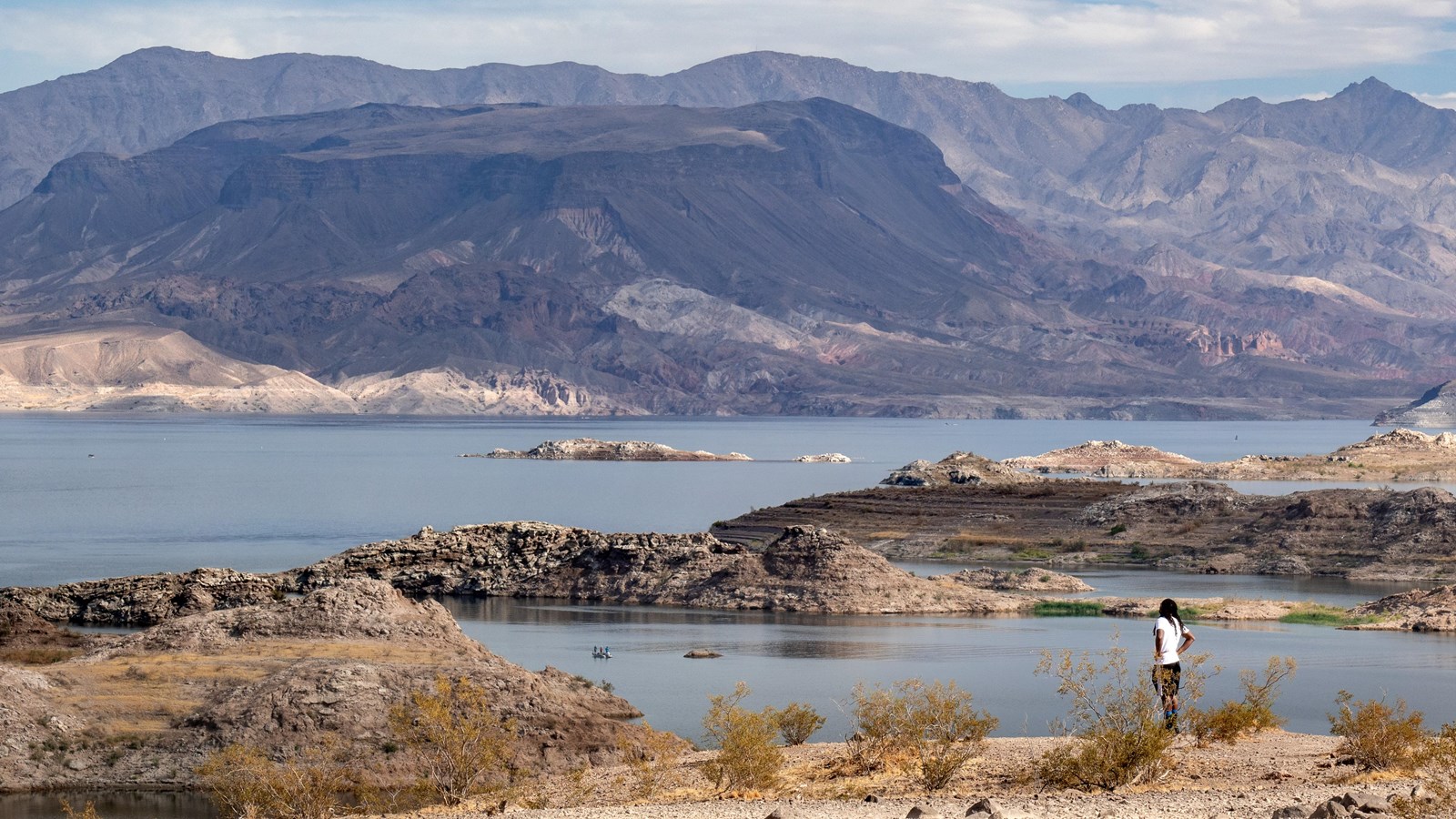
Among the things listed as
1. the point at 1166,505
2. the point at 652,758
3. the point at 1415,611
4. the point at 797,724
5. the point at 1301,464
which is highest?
the point at 1301,464

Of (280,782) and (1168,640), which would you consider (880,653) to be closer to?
A: (1168,640)

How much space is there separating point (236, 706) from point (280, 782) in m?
5.46

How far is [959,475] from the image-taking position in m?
105

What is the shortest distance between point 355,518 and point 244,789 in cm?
8795

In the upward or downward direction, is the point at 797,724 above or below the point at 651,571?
below

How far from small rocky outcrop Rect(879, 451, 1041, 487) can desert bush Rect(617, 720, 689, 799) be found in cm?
7030

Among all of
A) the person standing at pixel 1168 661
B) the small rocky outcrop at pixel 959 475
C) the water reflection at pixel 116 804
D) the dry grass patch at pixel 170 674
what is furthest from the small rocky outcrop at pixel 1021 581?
the water reflection at pixel 116 804

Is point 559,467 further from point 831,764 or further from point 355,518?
point 831,764

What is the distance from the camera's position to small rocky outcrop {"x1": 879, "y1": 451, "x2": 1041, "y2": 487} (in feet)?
340

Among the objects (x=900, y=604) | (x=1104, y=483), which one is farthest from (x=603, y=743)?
(x=1104, y=483)

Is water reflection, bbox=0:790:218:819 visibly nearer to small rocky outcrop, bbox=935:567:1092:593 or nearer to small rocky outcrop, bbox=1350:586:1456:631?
small rocky outcrop, bbox=1350:586:1456:631

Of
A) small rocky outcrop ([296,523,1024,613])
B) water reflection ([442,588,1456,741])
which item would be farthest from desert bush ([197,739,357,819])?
small rocky outcrop ([296,523,1024,613])

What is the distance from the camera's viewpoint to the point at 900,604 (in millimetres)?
58406

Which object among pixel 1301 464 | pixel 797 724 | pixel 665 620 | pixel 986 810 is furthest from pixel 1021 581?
pixel 1301 464
